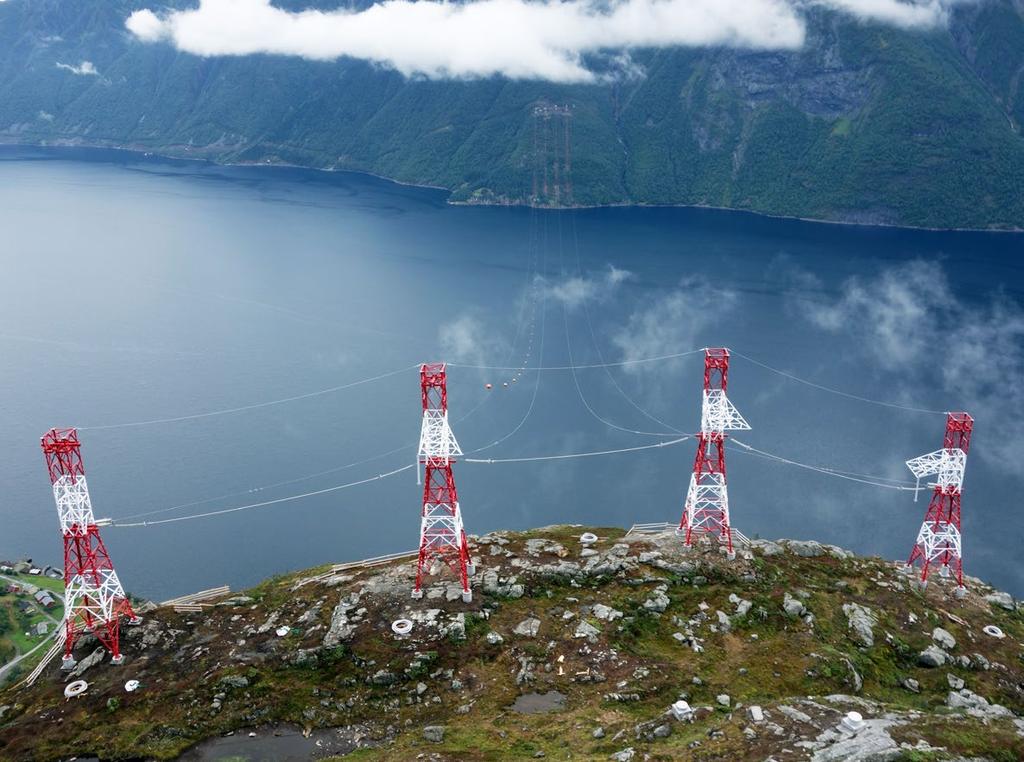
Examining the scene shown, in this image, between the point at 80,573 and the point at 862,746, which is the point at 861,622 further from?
the point at 80,573

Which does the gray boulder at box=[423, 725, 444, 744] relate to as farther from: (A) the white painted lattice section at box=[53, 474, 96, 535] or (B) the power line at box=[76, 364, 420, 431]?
(B) the power line at box=[76, 364, 420, 431]

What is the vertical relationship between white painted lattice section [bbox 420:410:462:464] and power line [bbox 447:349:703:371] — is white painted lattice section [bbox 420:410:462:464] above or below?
above

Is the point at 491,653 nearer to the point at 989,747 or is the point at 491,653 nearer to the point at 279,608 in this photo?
the point at 279,608

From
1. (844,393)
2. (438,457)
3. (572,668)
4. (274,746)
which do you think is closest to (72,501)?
(274,746)

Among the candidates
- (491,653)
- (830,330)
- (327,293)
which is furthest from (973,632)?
(327,293)

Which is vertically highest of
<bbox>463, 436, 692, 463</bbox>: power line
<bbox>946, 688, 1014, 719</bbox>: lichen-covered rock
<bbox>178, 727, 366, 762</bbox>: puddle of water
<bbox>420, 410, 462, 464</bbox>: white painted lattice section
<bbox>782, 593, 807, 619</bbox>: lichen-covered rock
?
<bbox>420, 410, 462, 464</bbox>: white painted lattice section

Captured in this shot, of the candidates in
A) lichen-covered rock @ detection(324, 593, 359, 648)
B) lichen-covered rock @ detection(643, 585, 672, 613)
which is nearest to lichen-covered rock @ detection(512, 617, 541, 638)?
lichen-covered rock @ detection(643, 585, 672, 613)
